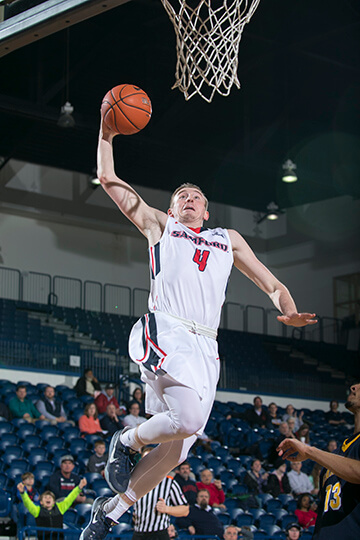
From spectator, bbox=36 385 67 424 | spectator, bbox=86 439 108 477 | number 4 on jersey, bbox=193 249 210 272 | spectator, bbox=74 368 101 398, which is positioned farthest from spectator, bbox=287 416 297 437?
number 4 on jersey, bbox=193 249 210 272

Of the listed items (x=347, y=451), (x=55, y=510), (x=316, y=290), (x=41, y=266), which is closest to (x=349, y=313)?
(x=316, y=290)

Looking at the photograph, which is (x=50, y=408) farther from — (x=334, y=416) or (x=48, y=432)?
(x=334, y=416)

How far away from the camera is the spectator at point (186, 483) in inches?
480

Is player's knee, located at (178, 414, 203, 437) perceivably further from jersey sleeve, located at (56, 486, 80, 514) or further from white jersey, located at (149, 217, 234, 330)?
jersey sleeve, located at (56, 486, 80, 514)

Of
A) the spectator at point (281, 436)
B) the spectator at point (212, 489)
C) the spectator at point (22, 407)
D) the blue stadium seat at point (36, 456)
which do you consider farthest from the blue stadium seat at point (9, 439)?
Result: the spectator at point (281, 436)

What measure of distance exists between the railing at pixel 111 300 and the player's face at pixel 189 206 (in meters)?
17.0

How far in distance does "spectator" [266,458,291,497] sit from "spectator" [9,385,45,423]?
4608mm

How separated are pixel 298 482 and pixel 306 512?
6.20 ft

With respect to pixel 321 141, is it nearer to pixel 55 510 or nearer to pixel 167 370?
pixel 55 510

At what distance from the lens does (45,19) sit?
19.4ft

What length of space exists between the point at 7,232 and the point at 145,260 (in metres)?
5.04

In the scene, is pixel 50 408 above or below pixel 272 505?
above

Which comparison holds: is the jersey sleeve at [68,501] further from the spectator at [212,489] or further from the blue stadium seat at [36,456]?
the spectator at [212,489]

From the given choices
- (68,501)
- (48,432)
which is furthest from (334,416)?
(68,501)
